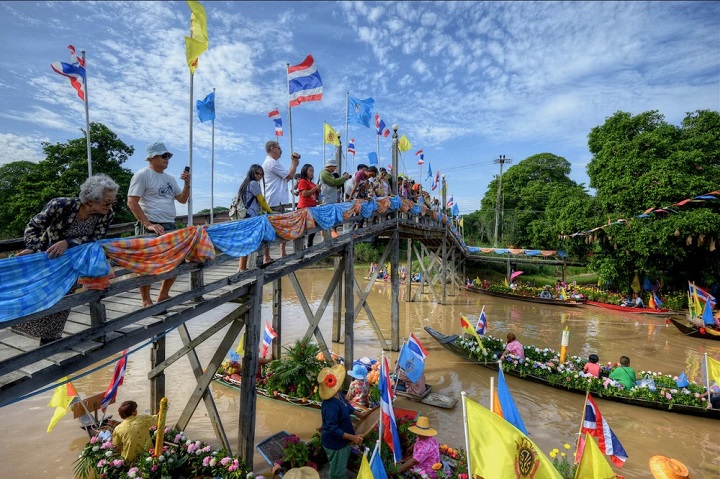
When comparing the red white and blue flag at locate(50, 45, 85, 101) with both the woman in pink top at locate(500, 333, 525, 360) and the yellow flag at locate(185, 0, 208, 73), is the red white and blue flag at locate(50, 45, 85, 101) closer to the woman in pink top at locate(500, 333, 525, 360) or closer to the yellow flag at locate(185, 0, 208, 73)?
the yellow flag at locate(185, 0, 208, 73)

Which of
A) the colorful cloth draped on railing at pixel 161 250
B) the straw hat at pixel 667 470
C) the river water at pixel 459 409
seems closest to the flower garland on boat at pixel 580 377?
the river water at pixel 459 409

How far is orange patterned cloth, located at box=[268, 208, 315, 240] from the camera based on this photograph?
6.32 m

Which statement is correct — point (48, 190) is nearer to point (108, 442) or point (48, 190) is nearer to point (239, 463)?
point (108, 442)

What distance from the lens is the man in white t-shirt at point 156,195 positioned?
478cm

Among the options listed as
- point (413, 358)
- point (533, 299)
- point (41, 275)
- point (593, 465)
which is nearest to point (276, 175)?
point (41, 275)

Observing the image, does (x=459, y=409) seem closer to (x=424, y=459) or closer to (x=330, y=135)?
(x=424, y=459)

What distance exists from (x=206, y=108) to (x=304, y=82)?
255cm

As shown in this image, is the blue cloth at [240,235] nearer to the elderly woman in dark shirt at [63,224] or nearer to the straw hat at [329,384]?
the elderly woman in dark shirt at [63,224]

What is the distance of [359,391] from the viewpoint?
8266mm

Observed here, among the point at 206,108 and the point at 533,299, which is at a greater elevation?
the point at 206,108

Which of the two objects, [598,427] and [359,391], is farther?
[359,391]

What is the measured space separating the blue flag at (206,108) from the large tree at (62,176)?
75.5 feet

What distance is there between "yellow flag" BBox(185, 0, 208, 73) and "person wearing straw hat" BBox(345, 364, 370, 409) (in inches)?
282

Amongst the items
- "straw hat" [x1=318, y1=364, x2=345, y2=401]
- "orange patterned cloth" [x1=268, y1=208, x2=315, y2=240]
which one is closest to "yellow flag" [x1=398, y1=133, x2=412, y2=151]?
"orange patterned cloth" [x1=268, y1=208, x2=315, y2=240]
